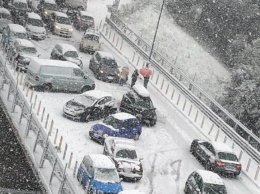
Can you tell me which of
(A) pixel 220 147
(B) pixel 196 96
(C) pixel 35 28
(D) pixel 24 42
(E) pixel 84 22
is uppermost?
(D) pixel 24 42

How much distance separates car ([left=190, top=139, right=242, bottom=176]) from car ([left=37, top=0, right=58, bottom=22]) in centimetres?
2304

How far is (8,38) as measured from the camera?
128ft

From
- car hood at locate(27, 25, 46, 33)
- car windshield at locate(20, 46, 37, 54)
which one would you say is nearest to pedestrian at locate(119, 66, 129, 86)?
car windshield at locate(20, 46, 37, 54)

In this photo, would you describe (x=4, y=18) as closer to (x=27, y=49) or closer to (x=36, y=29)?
(x=36, y=29)

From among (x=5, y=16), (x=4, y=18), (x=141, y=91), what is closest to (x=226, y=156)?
(x=141, y=91)

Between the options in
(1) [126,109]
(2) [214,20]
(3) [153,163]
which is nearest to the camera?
(3) [153,163]

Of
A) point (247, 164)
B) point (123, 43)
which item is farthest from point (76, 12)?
point (247, 164)

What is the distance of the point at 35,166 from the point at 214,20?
40.8 m

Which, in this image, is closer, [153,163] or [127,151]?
[127,151]

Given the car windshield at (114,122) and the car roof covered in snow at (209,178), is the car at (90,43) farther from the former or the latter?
the car roof covered in snow at (209,178)

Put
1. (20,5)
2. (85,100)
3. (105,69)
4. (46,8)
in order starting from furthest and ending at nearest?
(46,8), (20,5), (105,69), (85,100)

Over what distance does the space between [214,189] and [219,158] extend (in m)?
3.52

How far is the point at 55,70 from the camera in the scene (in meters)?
34.2

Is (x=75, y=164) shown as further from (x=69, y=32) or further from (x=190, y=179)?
(x=69, y=32)
